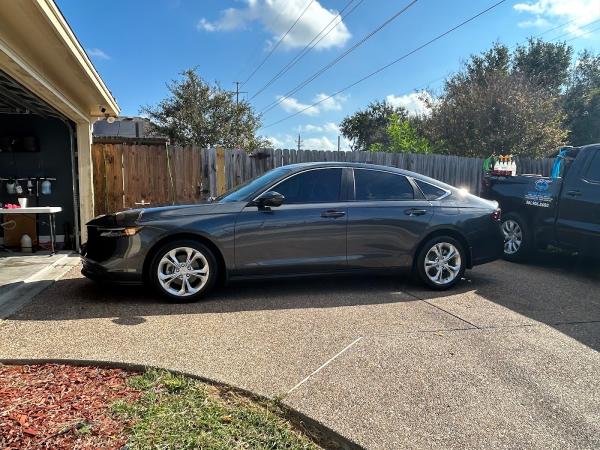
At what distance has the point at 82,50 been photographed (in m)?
5.42

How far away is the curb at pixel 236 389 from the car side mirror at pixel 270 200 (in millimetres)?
2236

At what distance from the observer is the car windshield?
516 centimetres

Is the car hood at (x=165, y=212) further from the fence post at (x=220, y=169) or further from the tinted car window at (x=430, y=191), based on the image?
the fence post at (x=220, y=169)

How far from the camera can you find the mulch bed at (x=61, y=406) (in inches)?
92.7

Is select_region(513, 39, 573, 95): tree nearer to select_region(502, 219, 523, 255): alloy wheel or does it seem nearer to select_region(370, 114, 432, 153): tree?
select_region(370, 114, 432, 153): tree

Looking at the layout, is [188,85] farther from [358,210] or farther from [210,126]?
[358,210]

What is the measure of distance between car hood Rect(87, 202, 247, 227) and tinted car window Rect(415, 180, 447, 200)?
227 cm

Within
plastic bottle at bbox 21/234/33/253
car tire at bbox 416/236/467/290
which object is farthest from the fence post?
car tire at bbox 416/236/467/290

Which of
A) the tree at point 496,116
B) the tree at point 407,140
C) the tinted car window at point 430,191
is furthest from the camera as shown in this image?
the tree at point 407,140

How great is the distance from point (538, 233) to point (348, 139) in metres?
43.1

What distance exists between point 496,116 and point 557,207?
432 inches

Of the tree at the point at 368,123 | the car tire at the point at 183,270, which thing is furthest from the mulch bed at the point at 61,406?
the tree at the point at 368,123

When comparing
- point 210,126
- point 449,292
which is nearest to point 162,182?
point 449,292

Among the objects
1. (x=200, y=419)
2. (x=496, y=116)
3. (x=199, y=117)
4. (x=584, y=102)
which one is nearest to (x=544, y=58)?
(x=584, y=102)
